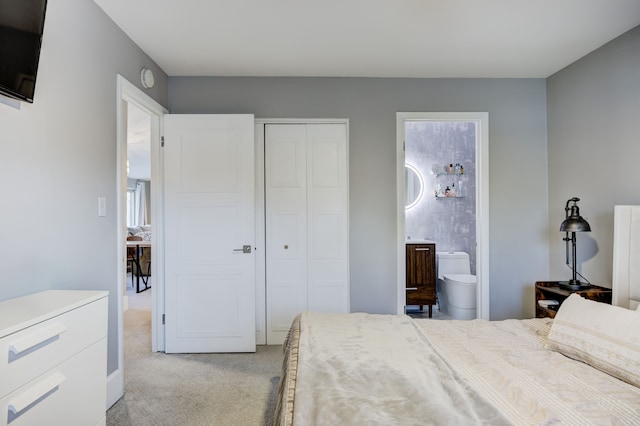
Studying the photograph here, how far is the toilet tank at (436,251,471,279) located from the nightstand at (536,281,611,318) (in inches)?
53.9

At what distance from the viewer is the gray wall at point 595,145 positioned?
233 centimetres

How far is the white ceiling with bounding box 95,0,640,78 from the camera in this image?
2057 mm

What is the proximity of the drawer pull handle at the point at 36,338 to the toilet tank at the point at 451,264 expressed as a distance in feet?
12.3

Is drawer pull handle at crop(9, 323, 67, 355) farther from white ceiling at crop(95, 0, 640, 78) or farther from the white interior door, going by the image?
white ceiling at crop(95, 0, 640, 78)

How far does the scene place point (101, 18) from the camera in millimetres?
2078

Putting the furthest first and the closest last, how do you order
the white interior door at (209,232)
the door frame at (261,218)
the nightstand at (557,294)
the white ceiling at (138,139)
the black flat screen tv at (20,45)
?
the white ceiling at (138,139)
the door frame at (261,218)
the white interior door at (209,232)
the nightstand at (557,294)
the black flat screen tv at (20,45)

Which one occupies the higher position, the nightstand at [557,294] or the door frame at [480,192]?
the door frame at [480,192]

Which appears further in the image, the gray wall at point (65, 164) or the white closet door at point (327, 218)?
the white closet door at point (327, 218)

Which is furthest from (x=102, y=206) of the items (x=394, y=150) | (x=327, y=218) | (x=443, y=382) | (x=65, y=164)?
(x=394, y=150)

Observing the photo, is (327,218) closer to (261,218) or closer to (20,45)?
(261,218)

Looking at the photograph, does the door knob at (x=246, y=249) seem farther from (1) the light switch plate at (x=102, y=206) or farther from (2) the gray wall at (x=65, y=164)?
(1) the light switch plate at (x=102, y=206)

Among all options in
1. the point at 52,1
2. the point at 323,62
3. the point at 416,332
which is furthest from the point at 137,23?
the point at 416,332

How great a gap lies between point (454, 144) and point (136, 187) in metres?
8.93

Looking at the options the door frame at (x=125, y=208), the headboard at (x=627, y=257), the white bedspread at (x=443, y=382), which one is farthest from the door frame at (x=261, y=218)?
the headboard at (x=627, y=257)
